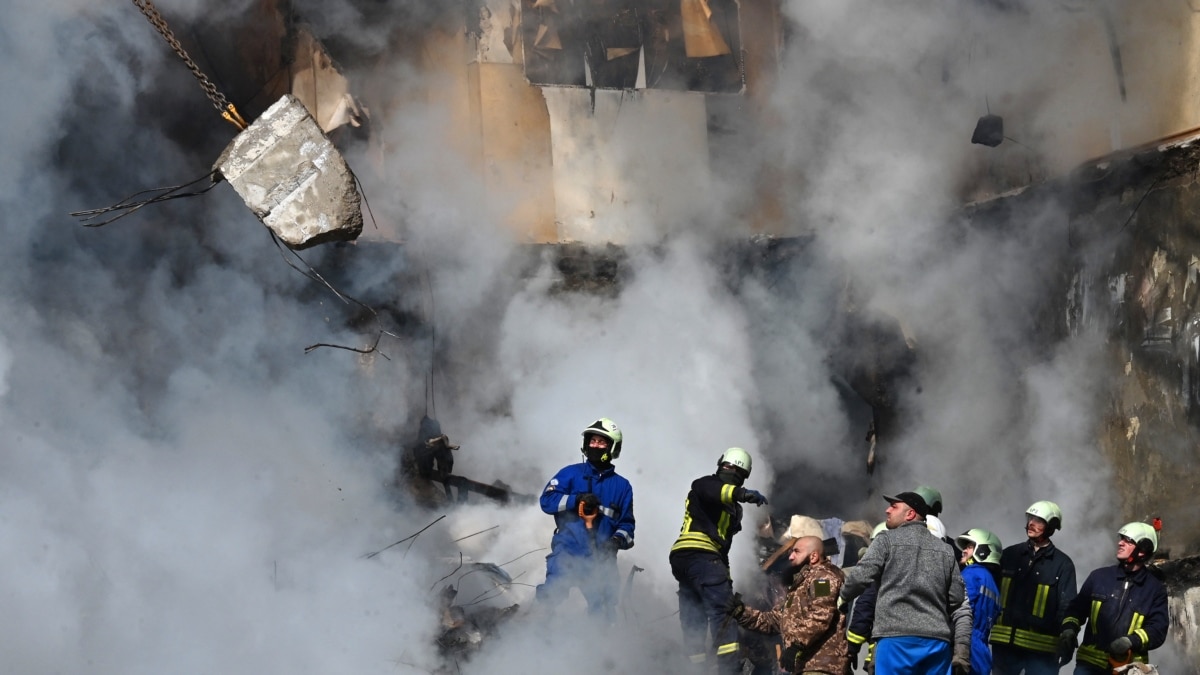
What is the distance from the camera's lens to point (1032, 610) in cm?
770

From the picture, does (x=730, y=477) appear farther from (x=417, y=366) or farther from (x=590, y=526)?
(x=417, y=366)

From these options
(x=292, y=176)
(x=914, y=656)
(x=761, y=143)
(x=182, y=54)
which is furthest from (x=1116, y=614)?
(x=182, y=54)

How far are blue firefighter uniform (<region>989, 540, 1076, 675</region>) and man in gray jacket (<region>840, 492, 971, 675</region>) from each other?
152 centimetres

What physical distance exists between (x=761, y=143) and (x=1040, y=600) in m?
5.56

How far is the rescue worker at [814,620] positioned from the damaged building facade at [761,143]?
321 centimetres

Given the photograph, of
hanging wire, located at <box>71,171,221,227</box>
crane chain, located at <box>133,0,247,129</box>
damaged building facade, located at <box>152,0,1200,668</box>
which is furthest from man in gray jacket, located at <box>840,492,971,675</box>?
crane chain, located at <box>133,0,247,129</box>

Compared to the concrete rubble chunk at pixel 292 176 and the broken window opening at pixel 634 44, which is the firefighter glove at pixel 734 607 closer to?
the concrete rubble chunk at pixel 292 176

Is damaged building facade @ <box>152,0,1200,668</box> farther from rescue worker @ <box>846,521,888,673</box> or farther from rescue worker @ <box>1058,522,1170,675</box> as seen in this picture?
rescue worker @ <box>846,521,888,673</box>

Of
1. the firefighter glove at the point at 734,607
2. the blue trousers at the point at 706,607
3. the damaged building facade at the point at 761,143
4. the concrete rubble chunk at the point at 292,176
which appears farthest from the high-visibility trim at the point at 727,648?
the concrete rubble chunk at the point at 292,176

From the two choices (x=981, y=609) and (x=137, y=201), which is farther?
(x=137, y=201)

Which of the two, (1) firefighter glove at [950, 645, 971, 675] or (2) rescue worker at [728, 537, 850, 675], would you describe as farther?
(2) rescue worker at [728, 537, 850, 675]

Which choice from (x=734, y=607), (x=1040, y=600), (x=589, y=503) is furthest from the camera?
(x=589, y=503)

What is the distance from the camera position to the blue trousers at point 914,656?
620 centimetres

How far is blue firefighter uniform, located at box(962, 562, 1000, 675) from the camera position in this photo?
21.6 ft
